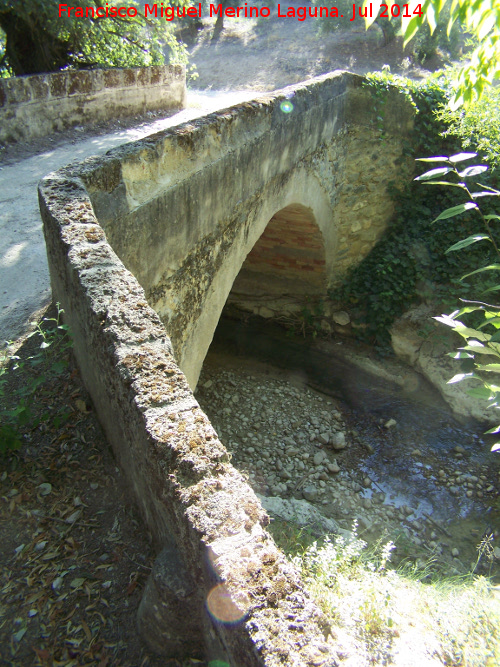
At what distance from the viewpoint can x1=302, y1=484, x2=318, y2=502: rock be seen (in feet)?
17.5

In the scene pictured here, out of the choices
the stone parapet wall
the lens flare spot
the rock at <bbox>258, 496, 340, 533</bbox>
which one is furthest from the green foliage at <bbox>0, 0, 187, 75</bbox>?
the lens flare spot

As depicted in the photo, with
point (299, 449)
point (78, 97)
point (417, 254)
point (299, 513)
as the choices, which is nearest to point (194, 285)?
point (299, 513)

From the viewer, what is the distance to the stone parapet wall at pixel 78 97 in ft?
22.5

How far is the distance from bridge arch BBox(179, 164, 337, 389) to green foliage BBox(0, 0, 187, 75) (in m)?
4.95

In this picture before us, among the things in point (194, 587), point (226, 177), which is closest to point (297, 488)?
point (226, 177)

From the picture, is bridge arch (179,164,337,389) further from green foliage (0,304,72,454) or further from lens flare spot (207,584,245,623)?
lens flare spot (207,584,245,623)

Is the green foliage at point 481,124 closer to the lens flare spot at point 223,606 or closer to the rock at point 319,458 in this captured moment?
the rock at point 319,458

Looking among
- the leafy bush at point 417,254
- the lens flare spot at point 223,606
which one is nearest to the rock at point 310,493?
the leafy bush at point 417,254

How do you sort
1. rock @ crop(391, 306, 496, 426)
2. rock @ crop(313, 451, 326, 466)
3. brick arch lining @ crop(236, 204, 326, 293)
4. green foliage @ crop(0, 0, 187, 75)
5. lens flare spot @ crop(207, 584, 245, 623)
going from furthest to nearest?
green foliage @ crop(0, 0, 187, 75) < brick arch lining @ crop(236, 204, 326, 293) < rock @ crop(391, 306, 496, 426) < rock @ crop(313, 451, 326, 466) < lens flare spot @ crop(207, 584, 245, 623)

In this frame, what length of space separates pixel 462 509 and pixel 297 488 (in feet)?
5.96

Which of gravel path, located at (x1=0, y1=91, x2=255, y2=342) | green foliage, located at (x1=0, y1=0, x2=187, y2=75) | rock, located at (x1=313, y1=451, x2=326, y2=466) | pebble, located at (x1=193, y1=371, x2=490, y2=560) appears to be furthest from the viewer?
green foliage, located at (x1=0, y1=0, x2=187, y2=75)

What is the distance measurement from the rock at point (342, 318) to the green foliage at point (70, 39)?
6366 mm

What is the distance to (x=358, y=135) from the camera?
6.82 meters

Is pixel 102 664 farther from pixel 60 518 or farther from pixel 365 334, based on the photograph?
pixel 365 334
